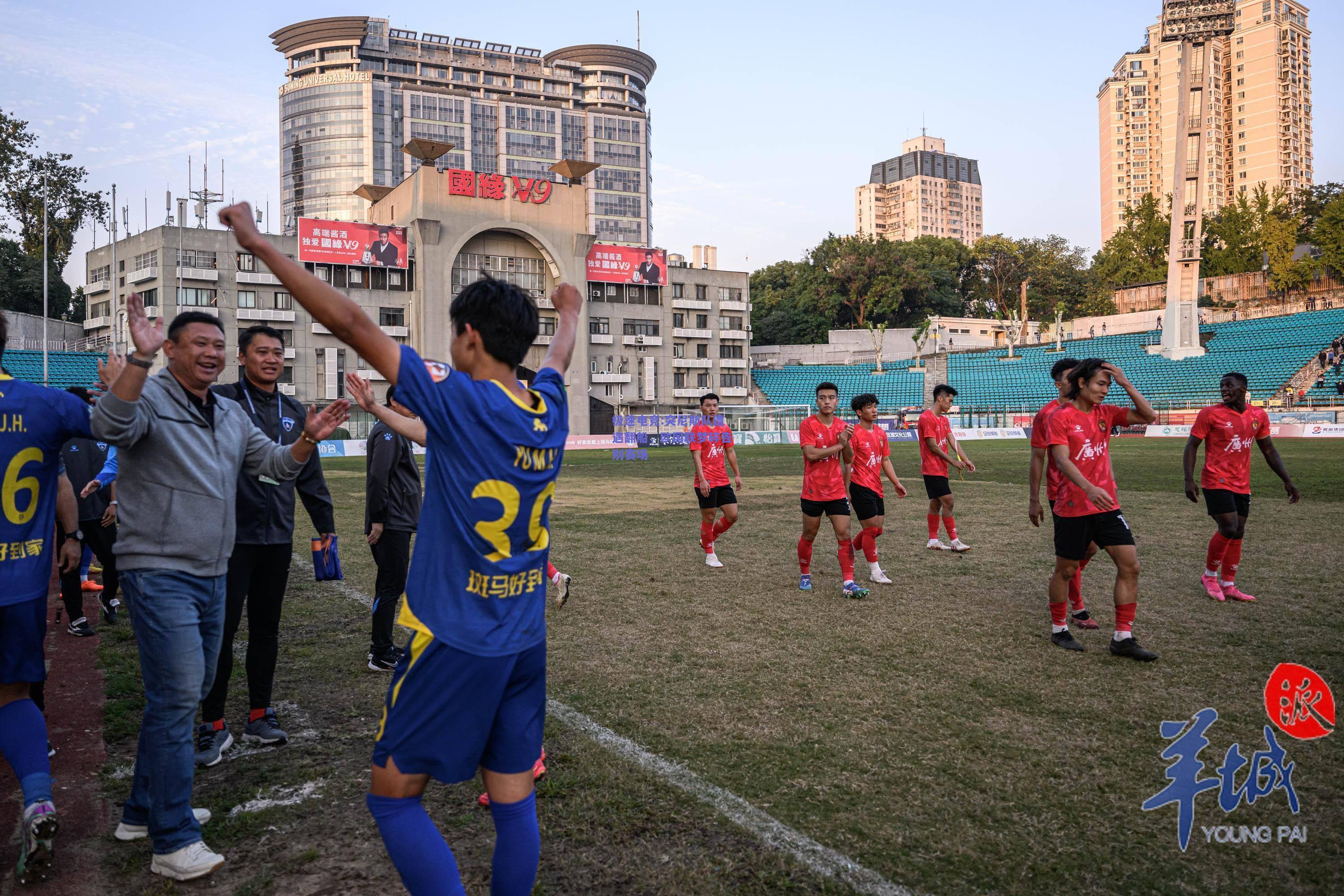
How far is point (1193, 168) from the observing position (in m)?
57.5

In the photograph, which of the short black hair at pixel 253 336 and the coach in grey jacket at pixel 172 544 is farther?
the short black hair at pixel 253 336

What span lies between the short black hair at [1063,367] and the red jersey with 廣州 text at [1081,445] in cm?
48

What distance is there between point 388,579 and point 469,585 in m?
3.98

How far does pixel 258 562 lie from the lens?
4.68m

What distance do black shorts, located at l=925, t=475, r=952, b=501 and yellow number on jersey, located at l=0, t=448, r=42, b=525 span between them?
31.3 feet

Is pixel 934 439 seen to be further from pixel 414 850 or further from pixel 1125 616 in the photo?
pixel 414 850

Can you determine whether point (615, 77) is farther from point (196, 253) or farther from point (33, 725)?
point (33, 725)

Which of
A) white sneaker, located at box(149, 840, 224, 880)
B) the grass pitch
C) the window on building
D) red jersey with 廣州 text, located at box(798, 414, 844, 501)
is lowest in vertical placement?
the grass pitch

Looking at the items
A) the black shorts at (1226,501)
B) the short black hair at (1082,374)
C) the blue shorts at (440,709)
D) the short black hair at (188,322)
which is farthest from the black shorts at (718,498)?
the blue shorts at (440,709)

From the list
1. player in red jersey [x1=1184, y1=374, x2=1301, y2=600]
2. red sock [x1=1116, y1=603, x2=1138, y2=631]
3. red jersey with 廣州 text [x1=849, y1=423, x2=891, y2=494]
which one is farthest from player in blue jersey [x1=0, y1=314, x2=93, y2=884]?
player in red jersey [x1=1184, y1=374, x2=1301, y2=600]

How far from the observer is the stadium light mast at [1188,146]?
55031 millimetres

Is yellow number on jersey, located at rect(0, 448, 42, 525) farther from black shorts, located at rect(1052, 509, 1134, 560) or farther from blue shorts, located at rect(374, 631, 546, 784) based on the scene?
black shorts, located at rect(1052, 509, 1134, 560)

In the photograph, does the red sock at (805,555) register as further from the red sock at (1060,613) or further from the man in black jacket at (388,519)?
the man in black jacket at (388,519)

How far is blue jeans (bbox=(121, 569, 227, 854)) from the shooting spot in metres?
3.32
